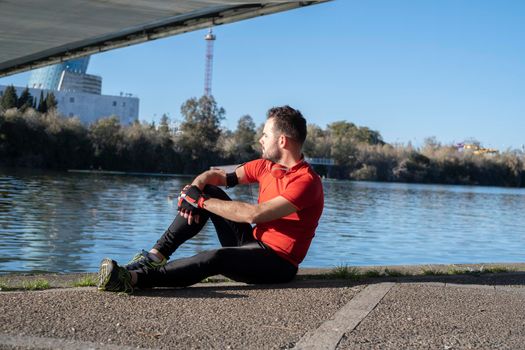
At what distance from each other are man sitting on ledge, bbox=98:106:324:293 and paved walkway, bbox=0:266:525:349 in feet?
0.41

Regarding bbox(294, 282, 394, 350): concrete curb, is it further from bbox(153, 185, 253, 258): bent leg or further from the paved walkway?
bbox(153, 185, 253, 258): bent leg

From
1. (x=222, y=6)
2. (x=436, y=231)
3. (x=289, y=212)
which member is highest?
(x=222, y=6)

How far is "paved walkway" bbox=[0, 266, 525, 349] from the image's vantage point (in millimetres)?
3172

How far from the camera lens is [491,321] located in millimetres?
3871

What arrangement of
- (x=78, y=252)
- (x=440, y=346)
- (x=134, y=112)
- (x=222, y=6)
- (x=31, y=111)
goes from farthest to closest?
(x=134, y=112) → (x=31, y=111) → (x=222, y=6) → (x=78, y=252) → (x=440, y=346)

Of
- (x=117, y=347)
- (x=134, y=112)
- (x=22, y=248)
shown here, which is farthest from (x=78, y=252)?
(x=134, y=112)

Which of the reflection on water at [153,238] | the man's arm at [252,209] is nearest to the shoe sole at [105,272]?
the man's arm at [252,209]

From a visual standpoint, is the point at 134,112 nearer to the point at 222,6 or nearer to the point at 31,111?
the point at 31,111

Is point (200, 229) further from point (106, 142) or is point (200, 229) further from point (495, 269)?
point (106, 142)

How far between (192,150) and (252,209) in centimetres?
7391

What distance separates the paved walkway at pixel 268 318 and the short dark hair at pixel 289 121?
1.01m

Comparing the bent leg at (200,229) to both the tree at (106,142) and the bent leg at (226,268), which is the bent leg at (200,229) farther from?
the tree at (106,142)

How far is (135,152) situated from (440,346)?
69.0 metres

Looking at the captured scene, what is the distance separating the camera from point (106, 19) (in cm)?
1534
